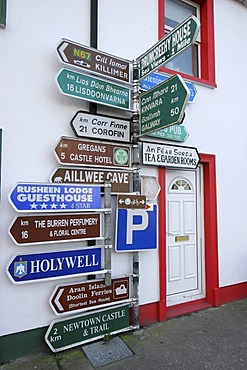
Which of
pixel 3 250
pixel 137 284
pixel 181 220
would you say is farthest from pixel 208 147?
pixel 3 250

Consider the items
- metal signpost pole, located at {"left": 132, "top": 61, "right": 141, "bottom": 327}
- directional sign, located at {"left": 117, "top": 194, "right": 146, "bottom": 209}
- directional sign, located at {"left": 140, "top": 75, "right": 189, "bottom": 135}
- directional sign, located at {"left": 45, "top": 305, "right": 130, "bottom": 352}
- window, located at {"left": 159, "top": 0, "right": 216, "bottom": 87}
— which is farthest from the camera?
window, located at {"left": 159, "top": 0, "right": 216, "bottom": 87}

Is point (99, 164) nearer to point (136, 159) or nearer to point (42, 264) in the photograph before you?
point (136, 159)

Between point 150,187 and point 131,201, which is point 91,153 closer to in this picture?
point 131,201

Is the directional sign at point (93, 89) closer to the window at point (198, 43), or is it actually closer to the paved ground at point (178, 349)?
the window at point (198, 43)

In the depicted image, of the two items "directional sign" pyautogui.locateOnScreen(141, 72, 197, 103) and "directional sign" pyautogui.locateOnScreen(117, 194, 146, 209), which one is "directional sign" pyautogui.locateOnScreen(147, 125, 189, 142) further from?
"directional sign" pyautogui.locateOnScreen(117, 194, 146, 209)

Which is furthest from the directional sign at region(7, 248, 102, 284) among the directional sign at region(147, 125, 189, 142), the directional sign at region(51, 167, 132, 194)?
the directional sign at region(147, 125, 189, 142)

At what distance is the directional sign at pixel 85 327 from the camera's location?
2.93m

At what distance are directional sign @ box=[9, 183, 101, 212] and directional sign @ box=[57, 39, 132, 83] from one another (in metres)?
1.51

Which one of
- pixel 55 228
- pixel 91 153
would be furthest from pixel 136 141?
pixel 55 228

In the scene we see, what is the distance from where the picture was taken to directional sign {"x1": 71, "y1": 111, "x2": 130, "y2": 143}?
10.7 ft

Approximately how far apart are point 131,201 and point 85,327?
5.32 ft

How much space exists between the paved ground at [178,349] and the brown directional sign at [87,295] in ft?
1.58

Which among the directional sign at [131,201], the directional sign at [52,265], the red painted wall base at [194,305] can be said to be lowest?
the red painted wall base at [194,305]

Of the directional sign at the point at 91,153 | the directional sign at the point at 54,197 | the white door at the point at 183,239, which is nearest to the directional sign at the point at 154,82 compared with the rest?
the directional sign at the point at 91,153
